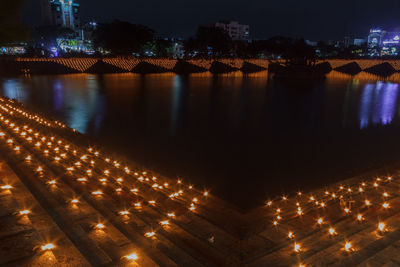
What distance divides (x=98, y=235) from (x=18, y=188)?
5.19 ft

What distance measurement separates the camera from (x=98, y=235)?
9.84 ft

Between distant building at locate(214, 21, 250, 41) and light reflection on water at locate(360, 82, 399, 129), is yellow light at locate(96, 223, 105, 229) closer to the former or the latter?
light reflection on water at locate(360, 82, 399, 129)

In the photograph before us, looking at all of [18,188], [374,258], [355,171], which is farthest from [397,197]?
[18,188]

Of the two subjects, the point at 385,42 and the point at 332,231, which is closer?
the point at 332,231

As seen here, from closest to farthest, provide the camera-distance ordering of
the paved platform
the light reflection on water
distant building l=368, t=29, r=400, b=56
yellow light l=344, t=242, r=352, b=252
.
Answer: the paved platform → yellow light l=344, t=242, r=352, b=252 → the light reflection on water → distant building l=368, t=29, r=400, b=56

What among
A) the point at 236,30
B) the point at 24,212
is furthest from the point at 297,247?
the point at 236,30

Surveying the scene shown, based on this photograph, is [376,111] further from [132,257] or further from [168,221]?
[132,257]

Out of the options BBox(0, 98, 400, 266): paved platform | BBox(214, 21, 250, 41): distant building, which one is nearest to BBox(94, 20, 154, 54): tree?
BBox(0, 98, 400, 266): paved platform

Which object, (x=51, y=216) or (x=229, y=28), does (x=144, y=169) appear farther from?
(x=229, y=28)

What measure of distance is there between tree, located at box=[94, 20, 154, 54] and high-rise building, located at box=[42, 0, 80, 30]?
5067 cm

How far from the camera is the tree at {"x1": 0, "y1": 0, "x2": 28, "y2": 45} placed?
17.2 ft

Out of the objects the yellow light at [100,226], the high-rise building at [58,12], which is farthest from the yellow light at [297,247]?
the high-rise building at [58,12]

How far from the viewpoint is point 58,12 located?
9244 cm

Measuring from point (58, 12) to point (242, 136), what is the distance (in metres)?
102
